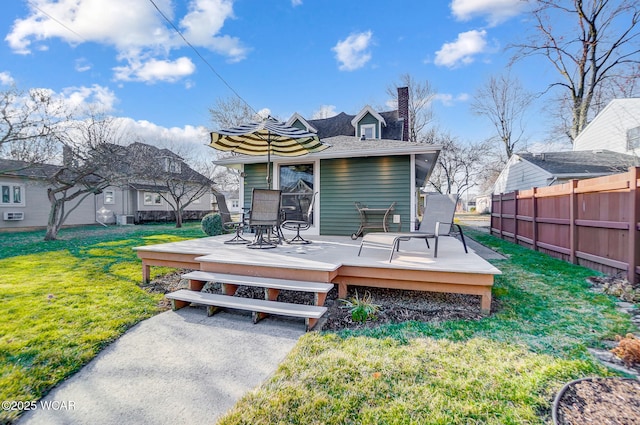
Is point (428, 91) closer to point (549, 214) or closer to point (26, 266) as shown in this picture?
point (549, 214)

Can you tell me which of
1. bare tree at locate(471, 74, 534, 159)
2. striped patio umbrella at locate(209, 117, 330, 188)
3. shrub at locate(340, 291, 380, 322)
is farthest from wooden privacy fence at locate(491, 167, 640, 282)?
bare tree at locate(471, 74, 534, 159)

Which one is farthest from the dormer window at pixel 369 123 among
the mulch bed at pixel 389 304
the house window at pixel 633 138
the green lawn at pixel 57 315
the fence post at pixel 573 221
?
the house window at pixel 633 138

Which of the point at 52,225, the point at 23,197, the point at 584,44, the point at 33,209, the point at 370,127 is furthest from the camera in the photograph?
the point at 584,44

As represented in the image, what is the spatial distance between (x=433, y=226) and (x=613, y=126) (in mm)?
14949

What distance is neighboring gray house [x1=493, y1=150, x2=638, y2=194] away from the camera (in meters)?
11.5

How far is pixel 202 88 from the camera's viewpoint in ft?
39.2

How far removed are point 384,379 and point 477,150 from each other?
26.4 metres

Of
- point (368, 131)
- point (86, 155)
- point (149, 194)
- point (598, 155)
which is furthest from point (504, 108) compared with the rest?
point (149, 194)

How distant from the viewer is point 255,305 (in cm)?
311

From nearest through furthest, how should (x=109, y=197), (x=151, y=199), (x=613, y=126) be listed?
(x=613, y=126) → (x=109, y=197) → (x=151, y=199)

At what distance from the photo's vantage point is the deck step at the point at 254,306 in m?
2.89

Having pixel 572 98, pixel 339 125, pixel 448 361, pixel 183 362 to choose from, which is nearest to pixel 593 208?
pixel 448 361

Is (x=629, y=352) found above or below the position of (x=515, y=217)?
below

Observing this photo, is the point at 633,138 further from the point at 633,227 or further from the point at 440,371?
the point at 440,371
